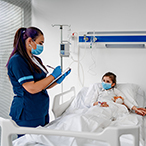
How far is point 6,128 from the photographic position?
44.1 inches

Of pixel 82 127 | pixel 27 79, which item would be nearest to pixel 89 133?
pixel 82 127

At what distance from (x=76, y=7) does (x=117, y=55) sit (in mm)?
1054

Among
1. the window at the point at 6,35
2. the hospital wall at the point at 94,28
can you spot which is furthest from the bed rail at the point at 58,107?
the window at the point at 6,35

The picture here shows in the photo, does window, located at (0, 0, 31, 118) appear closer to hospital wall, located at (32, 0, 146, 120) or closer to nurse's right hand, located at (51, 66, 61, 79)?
hospital wall, located at (32, 0, 146, 120)

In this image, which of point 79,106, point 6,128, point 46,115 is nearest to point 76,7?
point 79,106

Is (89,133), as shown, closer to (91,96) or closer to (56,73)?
(56,73)

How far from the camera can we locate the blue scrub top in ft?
5.54

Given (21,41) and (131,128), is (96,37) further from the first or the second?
(131,128)

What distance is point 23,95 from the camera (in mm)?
1785

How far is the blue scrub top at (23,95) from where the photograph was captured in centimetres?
169

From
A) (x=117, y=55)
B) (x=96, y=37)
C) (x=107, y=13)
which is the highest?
(x=107, y=13)

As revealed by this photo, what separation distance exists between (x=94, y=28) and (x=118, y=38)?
47 cm

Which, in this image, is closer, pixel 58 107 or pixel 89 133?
pixel 89 133

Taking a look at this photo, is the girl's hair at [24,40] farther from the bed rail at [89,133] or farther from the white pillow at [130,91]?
the white pillow at [130,91]
